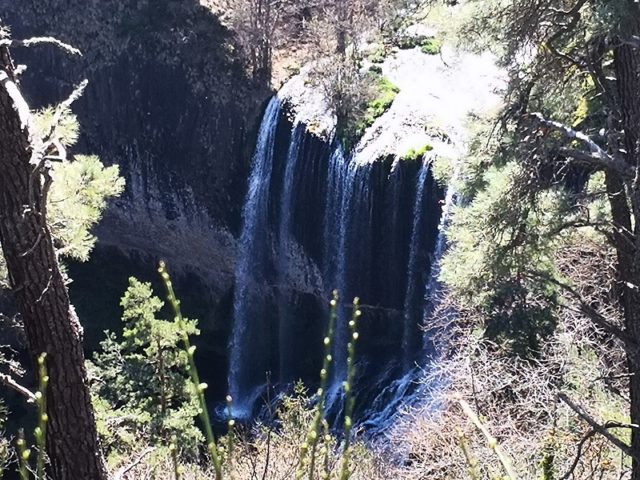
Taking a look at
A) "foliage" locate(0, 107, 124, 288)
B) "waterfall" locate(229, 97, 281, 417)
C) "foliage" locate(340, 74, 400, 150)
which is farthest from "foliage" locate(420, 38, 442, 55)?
"foliage" locate(0, 107, 124, 288)

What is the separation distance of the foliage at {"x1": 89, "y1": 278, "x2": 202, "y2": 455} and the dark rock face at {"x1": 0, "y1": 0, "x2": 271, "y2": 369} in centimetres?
762

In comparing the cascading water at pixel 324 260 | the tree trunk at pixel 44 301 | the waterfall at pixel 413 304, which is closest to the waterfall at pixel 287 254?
the cascading water at pixel 324 260

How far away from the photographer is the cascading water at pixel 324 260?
1409cm

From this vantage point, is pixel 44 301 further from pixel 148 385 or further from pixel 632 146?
pixel 148 385

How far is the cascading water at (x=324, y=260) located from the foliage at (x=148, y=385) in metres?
2.25

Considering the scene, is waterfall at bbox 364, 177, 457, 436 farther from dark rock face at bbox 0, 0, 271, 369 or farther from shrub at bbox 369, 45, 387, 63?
dark rock face at bbox 0, 0, 271, 369

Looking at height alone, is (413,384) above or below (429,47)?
below

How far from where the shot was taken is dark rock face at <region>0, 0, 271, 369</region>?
719 inches

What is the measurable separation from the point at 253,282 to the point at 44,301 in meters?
14.6

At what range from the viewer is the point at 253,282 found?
1805 cm

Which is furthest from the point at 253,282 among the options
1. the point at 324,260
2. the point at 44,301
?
the point at 44,301

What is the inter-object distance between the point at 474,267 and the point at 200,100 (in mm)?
13762

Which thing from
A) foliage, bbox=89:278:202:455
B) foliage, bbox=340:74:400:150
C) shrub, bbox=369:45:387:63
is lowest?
foliage, bbox=89:278:202:455

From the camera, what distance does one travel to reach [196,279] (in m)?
19.6
